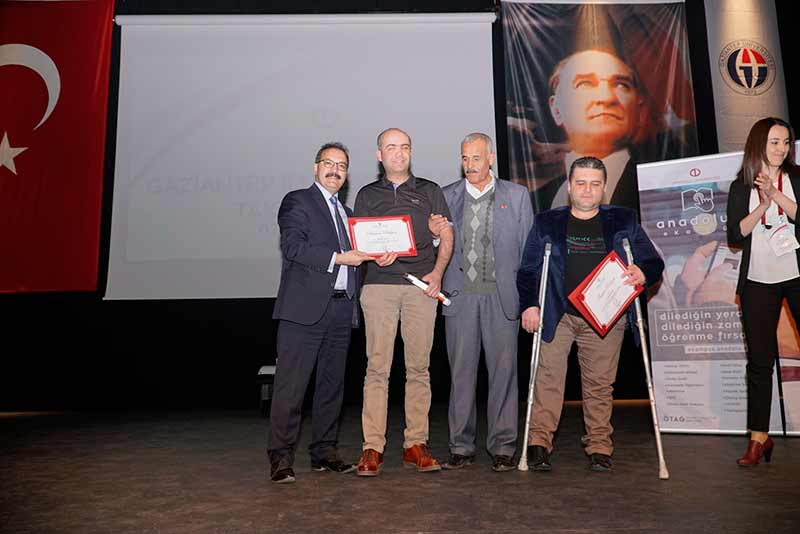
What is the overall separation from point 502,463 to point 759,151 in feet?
6.31

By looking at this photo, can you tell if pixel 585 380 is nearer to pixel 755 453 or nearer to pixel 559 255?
pixel 559 255

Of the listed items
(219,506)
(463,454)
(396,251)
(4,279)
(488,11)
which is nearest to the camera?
(219,506)

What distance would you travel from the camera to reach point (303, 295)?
3.06m

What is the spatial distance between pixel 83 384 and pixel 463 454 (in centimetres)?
444

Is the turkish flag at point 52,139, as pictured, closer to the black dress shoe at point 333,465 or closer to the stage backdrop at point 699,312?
the black dress shoe at point 333,465

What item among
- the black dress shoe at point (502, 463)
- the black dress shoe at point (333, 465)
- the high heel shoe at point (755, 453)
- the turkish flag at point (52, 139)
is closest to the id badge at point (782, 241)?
the high heel shoe at point (755, 453)

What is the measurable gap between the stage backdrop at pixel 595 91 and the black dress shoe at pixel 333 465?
335cm

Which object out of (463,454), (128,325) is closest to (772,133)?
(463,454)

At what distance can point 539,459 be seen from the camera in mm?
3064

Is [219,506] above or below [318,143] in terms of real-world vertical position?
below

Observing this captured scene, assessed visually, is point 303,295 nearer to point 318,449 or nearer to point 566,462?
point 318,449

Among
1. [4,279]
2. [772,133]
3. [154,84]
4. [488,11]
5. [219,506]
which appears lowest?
[219,506]

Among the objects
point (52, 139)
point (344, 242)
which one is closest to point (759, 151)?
point (344, 242)

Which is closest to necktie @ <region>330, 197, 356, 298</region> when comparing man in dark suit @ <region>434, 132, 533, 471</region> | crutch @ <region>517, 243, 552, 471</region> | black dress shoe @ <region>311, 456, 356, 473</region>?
man in dark suit @ <region>434, 132, 533, 471</region>
